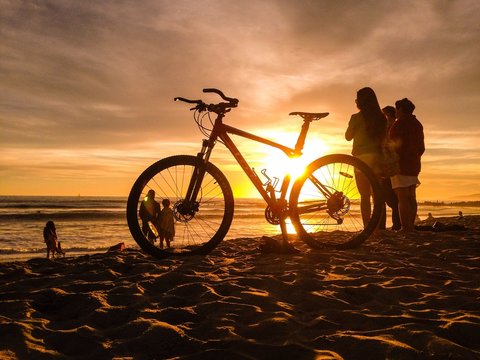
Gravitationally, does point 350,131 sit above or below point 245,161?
above

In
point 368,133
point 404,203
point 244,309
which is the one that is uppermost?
point 368,133

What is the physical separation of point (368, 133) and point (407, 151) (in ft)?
4.28

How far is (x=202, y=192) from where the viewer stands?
15.6 ft

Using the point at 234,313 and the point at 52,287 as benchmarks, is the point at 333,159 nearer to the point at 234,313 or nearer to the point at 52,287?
the point at 234,313

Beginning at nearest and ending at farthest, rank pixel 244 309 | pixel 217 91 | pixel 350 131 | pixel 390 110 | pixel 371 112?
pixel 244 309 → pixel 217 91 → pixel 371 112 → pixel 350 131 → pixel 390 110

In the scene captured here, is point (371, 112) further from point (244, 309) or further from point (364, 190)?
point (244, 309)

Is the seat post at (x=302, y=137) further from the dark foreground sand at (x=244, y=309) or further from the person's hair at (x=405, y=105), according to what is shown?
the person's hair at (x=405, y=105)

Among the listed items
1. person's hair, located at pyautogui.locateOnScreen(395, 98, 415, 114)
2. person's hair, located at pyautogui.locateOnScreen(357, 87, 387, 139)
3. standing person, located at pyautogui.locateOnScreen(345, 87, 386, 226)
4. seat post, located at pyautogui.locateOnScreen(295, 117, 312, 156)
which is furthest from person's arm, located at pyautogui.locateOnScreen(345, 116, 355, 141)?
seat post, located at pyautogui.locateOnScreen(295, 117, 312, 156)

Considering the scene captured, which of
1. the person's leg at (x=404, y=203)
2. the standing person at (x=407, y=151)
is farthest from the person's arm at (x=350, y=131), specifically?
the person's leg at (x=404, y=203)

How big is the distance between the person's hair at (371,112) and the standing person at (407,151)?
1072 mm

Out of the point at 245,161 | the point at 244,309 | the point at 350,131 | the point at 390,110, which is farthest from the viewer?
the point at 390,110

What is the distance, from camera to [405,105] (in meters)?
7.07

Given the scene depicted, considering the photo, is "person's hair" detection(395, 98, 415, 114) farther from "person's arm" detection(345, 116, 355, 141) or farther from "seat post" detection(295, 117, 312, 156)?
"seat post" detection(295, 117, 312, 156)

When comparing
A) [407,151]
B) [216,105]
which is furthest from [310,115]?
[407,151]
